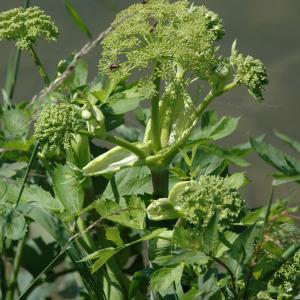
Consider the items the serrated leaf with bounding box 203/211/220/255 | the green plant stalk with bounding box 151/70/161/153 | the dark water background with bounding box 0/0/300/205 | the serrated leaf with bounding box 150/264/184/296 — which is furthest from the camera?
the dark water background with bounding box 0/0/300/205

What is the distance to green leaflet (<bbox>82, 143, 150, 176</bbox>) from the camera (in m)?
1.60

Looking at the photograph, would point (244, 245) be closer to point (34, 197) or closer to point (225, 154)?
point (225, 154)

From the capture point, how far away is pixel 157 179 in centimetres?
162

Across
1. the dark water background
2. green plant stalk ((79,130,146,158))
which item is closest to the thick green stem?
green plant stalk ((79,130,146,158))

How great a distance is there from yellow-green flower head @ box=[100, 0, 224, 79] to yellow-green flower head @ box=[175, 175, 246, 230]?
228 millimetres

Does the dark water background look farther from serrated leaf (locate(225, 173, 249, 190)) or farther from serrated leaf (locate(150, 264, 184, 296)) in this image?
serrated leaf (locate(150, 264, 184, 296))

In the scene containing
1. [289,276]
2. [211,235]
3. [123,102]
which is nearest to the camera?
[211,235]

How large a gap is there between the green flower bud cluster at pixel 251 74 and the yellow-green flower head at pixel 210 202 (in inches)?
10.2

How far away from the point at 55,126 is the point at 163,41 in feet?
0.71

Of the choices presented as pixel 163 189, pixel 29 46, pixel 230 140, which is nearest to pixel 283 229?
pixel 163 189

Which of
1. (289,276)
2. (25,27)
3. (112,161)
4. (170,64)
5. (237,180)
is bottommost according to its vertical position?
(289,276)

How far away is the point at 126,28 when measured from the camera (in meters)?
1.51

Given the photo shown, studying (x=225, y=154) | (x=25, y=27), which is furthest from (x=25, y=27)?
(x=225, y=154)

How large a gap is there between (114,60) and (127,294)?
444 millimetres
